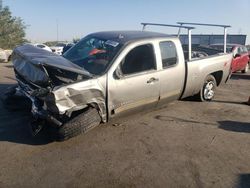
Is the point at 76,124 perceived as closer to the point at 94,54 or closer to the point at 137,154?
the point at 137,154

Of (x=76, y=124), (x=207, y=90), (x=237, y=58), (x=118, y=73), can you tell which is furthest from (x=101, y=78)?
(x=237, y=58)

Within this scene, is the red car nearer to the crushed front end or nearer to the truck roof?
the truck roof

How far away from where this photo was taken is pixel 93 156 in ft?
16.6

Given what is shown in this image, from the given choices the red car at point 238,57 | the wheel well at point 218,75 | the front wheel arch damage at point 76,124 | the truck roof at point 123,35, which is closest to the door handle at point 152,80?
the truck roof at point 123,35

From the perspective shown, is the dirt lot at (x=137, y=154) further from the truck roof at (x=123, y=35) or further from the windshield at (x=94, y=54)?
the truck roof at (x=123, y=35)

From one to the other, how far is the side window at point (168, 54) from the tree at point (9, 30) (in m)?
44.4

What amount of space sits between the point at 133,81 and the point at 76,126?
4.58ft

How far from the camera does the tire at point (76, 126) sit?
5.29 metres

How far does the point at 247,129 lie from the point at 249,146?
3.23 ft

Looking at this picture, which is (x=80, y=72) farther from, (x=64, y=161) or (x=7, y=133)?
(x=7, y=133)

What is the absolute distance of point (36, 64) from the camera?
5227mm

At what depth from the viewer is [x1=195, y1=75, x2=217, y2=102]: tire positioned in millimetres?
8547

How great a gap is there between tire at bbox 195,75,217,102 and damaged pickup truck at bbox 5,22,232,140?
53 cm

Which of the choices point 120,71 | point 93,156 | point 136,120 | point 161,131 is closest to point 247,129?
point 161,131
